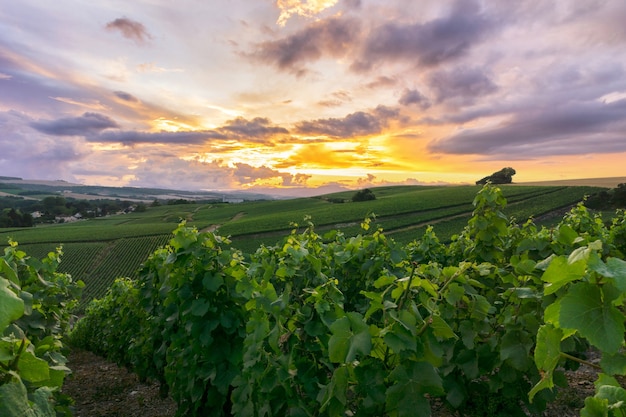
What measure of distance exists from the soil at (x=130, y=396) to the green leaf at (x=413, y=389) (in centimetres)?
345

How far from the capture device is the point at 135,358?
8406 millimetres

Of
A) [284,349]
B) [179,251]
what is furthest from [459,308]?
[179,251]

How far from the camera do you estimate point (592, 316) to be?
1243 millimetres

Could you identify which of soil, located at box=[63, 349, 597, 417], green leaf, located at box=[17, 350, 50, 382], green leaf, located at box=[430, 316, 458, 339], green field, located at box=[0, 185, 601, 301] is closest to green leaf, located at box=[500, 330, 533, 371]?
green leaf, located at box=[430, 316, 458, 339]

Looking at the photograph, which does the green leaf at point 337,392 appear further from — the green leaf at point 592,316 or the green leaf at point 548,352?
the green leaf at point 592,316

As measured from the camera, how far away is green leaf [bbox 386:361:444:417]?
2.09m

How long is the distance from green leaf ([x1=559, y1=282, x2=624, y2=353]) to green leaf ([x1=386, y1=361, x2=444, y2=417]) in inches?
40.9

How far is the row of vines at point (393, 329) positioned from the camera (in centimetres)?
133

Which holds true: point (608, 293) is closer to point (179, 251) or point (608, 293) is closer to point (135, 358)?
point (179, 251)

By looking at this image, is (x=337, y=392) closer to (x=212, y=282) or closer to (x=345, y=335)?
(x=345, y=335)

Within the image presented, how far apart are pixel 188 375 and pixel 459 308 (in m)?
3.80

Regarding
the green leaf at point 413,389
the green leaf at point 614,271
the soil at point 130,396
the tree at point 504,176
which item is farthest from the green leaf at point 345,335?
the tree at point 504,176

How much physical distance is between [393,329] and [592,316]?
1053 millimetres

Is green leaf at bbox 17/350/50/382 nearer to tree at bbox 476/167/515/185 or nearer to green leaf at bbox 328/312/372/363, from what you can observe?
green leaf at bbox 328/312/372/363
